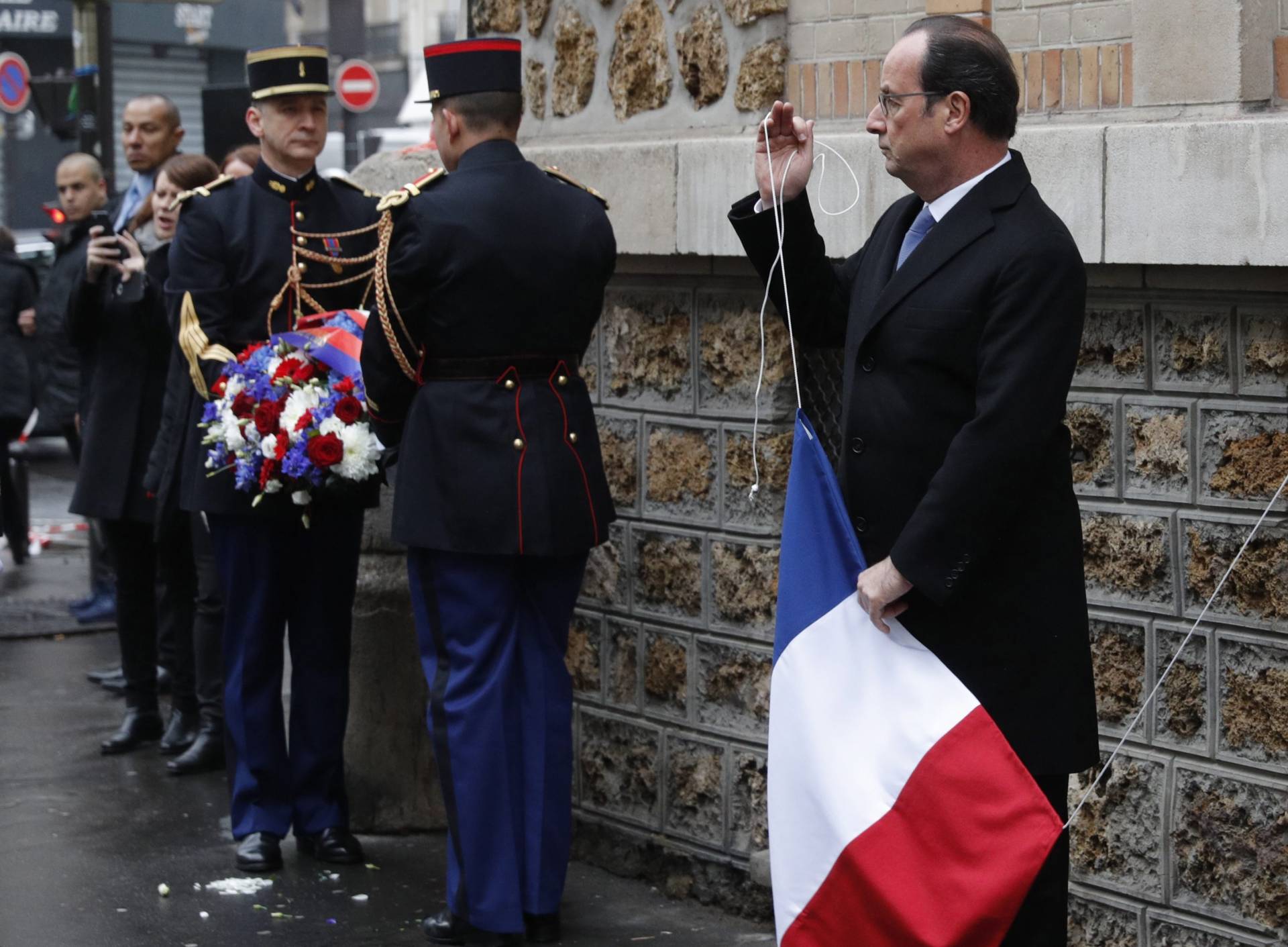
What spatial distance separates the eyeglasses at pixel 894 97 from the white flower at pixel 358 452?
2393 millimetres

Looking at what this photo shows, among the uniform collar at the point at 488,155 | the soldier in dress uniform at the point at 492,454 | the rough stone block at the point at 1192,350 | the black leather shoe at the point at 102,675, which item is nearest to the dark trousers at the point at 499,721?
the soldier in dress uniform at the point at 492,454

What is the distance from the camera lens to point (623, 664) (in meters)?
5.98

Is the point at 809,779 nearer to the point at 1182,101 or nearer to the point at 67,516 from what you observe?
the point at 1182,101

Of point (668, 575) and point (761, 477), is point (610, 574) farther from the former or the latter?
point (761, 477)

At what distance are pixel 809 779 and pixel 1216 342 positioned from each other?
4.48 ft

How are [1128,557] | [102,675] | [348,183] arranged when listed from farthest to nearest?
[102,675] < [348,183] < [1128,557]

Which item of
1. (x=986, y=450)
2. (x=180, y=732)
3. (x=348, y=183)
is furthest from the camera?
(x=180, y=732)

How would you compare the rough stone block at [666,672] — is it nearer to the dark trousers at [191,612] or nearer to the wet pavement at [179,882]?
the wet pavement at [179,882]

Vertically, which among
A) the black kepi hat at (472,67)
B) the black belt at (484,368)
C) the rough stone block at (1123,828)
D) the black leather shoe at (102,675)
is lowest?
the black leather shoe at (102,675)

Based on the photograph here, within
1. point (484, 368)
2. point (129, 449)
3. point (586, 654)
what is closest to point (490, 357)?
point (484, 368)

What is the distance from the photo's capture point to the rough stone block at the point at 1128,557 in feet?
14.4

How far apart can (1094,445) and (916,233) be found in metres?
0.96

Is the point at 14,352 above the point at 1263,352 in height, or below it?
below

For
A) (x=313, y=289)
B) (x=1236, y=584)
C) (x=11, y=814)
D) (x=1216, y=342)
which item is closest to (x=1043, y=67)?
(x=1216, y=342)
